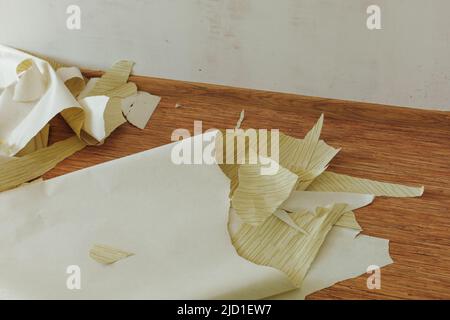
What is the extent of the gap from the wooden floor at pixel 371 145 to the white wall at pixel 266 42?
1.3 inches

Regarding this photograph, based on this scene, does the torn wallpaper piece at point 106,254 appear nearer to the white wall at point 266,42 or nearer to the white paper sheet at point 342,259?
the white paper sheet at point 342,259

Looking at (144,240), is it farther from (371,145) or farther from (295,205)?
(371,145)

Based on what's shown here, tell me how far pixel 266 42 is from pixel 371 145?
32 cm

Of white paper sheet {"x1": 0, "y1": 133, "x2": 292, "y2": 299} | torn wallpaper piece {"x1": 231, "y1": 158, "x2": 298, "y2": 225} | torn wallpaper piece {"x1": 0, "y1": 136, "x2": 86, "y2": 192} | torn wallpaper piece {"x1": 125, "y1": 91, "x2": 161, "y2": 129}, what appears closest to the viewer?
white paper sheet {"x1": 0, "y1": 133, "x2": 292, "y2": 299}

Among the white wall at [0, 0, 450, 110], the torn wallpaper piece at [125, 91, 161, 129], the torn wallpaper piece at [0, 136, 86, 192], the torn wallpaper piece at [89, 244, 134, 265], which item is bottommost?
the torn wallpaper piece at [89, 244, 134, 265]

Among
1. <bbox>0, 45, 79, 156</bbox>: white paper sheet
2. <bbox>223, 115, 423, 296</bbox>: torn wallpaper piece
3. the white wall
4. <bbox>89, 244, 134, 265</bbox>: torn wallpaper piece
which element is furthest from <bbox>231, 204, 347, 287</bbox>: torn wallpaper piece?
<bbox>0, 45, 79, 156</bbox>: white paper sheet

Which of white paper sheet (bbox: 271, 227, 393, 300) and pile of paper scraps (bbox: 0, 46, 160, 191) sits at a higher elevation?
pile of paper scraps (bbox: 0, 46, 160, 191)

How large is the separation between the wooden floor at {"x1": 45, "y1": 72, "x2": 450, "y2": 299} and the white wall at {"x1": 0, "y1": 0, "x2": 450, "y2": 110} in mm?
32

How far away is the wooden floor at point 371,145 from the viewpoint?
1262mm

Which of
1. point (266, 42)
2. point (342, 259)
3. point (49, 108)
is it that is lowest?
point (342, 259)

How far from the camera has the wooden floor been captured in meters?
1.26

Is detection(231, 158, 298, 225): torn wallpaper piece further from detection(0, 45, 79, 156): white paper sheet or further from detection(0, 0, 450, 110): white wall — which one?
detection(0, 45, 79, 156): white paper sheet

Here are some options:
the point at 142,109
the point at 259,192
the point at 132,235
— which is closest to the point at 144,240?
the point at 132,235

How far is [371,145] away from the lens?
1.53 m
